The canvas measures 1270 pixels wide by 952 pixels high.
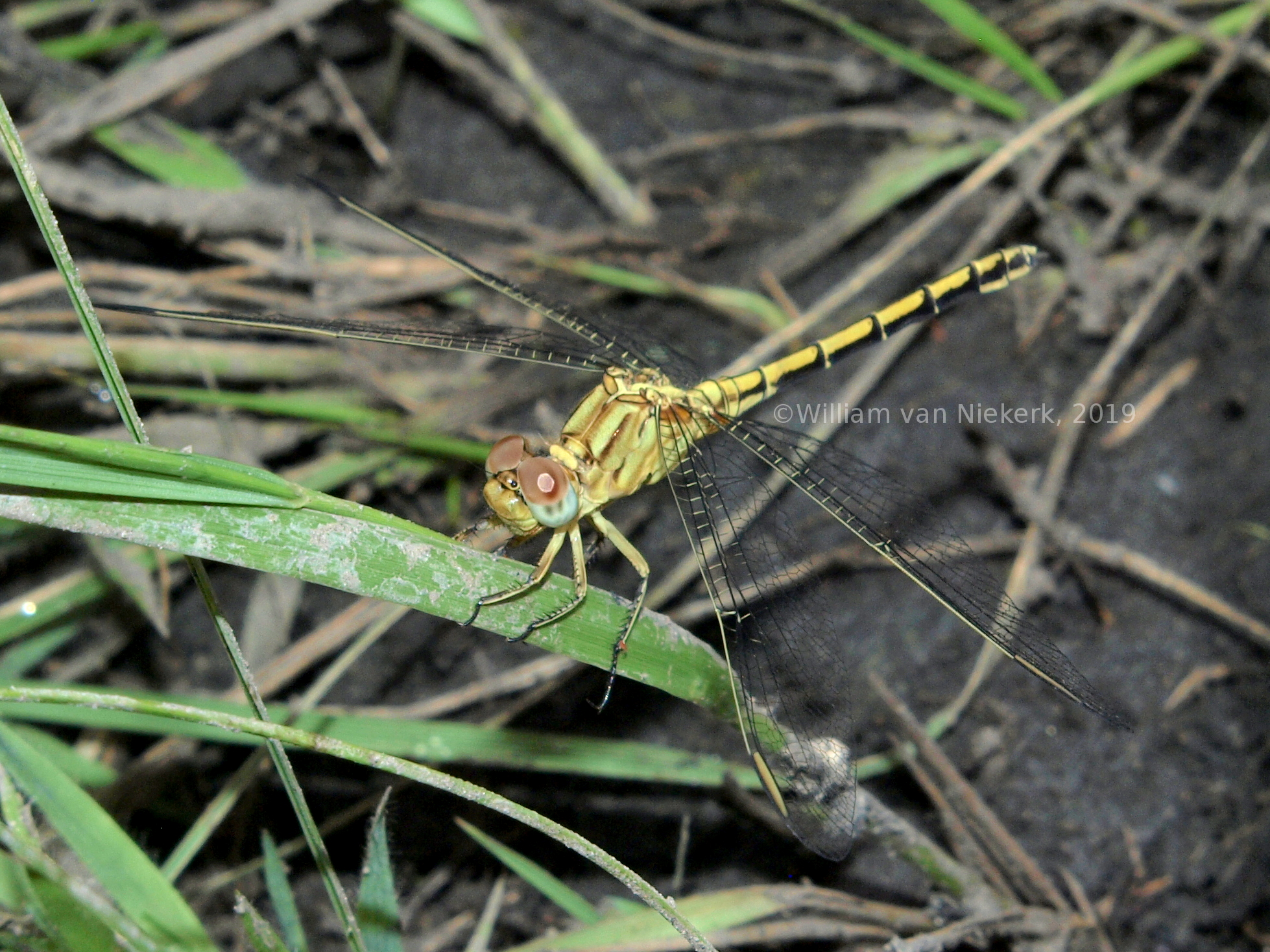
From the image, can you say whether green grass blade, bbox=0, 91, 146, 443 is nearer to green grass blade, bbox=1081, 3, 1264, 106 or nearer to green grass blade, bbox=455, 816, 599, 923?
green grass blade, bbox=455, 816, 599, 923

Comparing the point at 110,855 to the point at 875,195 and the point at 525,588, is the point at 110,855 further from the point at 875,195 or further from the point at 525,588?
the point at 875,195

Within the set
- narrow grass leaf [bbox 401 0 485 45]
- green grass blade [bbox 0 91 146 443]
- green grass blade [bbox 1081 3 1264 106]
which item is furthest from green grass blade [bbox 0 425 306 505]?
green grass blade [bbox 1081 3 1264 106]

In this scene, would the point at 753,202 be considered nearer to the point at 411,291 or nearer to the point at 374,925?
the point at 411,291

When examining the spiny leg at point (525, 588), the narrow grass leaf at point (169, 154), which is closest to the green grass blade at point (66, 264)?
the spiny leg at point (525, 588)

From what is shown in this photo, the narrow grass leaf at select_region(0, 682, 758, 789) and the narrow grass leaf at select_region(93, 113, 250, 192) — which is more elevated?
the narrow grass leaf at select_region(93, 113, 250, 192)

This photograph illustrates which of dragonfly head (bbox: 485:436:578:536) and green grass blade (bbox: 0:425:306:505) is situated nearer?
green grass blade (bbox: 0:425:306:505)

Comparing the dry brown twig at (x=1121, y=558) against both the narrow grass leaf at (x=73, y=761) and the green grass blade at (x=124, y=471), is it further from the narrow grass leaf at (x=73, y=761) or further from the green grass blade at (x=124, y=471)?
the narrow grass leaf at (x=73, y=761)
